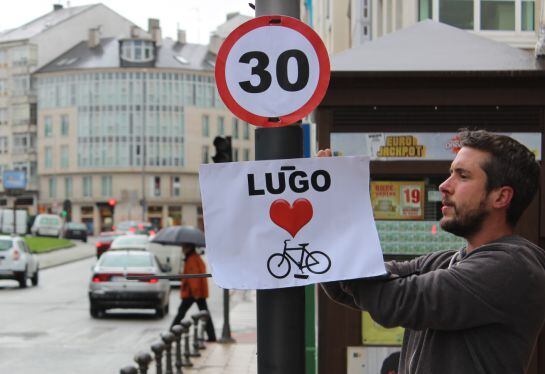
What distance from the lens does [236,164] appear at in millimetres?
3947

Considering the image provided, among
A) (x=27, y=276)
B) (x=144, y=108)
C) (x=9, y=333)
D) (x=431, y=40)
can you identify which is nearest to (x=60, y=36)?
(x=144, y=108)

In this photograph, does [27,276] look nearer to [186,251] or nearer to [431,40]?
[186,251]

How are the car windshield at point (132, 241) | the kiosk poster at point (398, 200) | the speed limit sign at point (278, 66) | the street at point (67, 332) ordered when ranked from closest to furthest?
the speed limit sign at point (278, 66) → the kiosk poster at point (398, 200) → the street at point (67, 332) → the car windshield at point (132, 241)

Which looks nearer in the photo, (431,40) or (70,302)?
(431,40)

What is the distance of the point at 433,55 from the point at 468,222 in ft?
Answer: 14.6

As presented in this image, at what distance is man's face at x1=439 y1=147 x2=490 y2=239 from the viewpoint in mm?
3469

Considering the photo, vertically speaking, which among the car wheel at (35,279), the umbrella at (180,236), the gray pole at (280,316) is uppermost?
the gray pole at (280,316)

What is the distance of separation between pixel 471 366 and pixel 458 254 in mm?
414

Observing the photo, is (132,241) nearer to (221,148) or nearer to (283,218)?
(221,148)

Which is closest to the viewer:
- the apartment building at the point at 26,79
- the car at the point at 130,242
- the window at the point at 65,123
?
the car at the point at 130,242

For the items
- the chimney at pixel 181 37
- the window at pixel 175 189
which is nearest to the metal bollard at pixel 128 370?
the window at pixel 175 189

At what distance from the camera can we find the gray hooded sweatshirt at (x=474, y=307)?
329 cm

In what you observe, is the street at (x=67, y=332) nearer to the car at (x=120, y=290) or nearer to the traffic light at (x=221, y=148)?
the car at (x=120, y=290)

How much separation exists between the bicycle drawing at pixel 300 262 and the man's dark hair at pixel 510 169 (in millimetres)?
601
